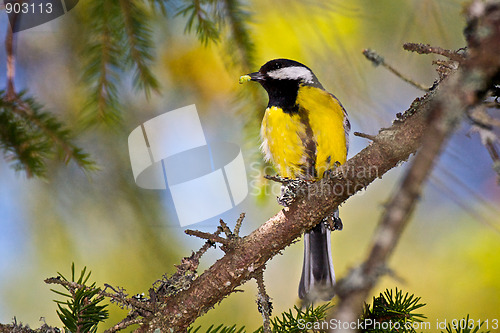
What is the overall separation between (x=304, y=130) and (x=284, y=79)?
9.7 inches

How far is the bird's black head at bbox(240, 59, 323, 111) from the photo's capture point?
1728mm

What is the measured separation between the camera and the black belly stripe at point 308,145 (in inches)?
66.2

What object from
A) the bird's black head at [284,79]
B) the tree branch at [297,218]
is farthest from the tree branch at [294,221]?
the bird's black head at [284,79]

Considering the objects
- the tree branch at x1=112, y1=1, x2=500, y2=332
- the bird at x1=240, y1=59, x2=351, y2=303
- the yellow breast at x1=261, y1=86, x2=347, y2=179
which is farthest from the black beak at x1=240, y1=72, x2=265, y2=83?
the tree branch at x1=112, y1=1, x2=500, y2=332

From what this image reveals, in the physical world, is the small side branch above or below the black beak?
below

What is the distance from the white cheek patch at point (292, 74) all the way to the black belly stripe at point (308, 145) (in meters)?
0.15

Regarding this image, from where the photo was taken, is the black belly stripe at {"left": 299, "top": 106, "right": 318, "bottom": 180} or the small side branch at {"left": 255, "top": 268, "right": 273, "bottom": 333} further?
the black belly stripe at {"left": 299, "top": 106, "right": 318, "bottom": 180}

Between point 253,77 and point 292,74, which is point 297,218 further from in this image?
point 292,74

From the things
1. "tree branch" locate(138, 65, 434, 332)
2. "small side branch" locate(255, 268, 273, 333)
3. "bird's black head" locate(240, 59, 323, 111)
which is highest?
"bird's black head" locate(240, 59, 323, 111)

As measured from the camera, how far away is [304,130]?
1696 mm

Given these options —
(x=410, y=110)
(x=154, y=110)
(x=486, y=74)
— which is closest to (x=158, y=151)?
(x=154, y=110)

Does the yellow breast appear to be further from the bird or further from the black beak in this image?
the black beak

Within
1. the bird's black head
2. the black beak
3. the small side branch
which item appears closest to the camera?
the small side branch

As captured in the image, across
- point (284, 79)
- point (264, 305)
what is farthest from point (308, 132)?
point (264, 305)
